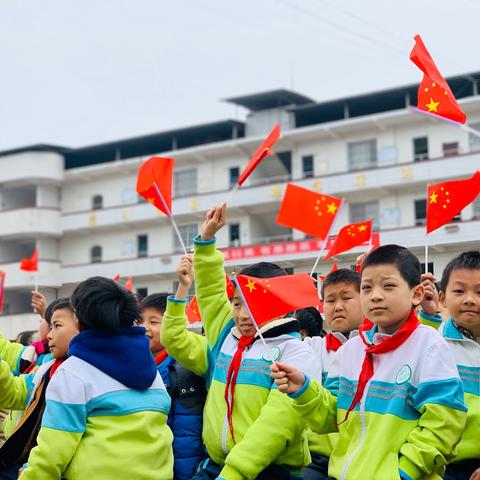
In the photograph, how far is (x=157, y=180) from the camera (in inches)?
211

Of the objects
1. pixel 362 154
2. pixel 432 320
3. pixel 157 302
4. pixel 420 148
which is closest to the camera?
pixel 432 320

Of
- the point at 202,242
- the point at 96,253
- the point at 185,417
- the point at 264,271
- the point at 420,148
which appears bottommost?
the point at 185,417

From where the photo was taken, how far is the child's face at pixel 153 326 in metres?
5.14

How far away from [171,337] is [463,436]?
5.51 feet

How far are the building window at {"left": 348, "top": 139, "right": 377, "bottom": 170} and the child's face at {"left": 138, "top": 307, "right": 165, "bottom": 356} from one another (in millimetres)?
26393

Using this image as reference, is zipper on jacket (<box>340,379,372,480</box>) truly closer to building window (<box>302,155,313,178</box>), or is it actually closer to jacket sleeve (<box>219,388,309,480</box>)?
jacket sleeve (<box>219,388,309,480</box>)

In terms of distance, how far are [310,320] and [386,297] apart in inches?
83.7

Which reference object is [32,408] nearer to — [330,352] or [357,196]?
[330,352]

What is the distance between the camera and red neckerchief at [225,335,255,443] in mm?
4086

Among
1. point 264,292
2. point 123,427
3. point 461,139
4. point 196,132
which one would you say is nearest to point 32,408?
point 123,427

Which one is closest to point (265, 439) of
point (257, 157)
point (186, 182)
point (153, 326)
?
point (153, 326)

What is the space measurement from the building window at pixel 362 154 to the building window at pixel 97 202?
12.0 meters

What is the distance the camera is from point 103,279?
388 centimetres

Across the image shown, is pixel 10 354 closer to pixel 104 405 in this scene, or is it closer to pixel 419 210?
pixel 104 405
